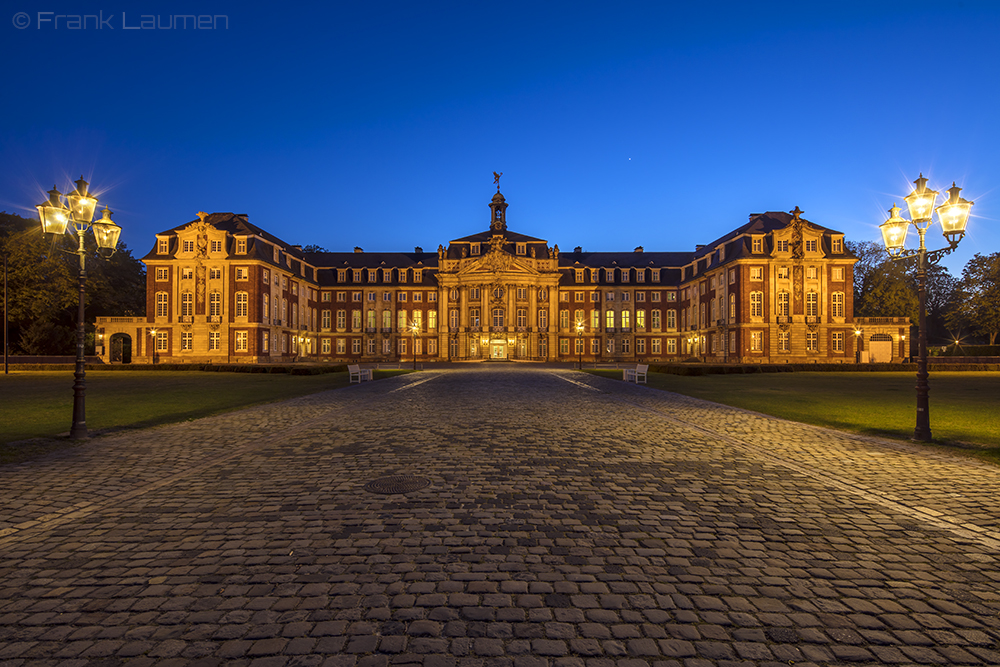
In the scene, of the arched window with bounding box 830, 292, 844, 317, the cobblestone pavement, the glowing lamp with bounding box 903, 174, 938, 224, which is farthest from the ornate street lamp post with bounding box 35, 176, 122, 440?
the arched window with bounding box 830, 292, 844, 317

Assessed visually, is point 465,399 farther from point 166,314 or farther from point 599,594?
point 166,314

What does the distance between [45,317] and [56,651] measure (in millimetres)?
65397

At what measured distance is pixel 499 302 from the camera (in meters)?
68.2

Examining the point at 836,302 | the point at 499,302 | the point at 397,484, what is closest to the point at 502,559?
the point at 397,484

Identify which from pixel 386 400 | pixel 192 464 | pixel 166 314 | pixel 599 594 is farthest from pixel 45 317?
pixel 599 594

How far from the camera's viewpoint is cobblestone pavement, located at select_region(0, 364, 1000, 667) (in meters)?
3.02

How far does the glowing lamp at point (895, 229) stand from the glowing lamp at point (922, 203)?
71 cm

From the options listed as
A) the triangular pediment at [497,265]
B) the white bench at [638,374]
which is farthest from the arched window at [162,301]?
the white bench at [638,374]

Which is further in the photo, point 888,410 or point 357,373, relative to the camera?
point 357,373

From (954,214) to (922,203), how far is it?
591mm

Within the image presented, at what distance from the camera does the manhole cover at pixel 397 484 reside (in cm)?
621

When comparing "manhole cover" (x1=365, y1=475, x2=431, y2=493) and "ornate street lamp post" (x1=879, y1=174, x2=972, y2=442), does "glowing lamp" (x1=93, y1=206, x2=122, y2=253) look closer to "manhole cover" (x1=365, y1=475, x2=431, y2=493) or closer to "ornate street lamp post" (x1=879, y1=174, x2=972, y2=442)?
"manhole cover" (x1=365, y1=475, x2=431, y2=493)

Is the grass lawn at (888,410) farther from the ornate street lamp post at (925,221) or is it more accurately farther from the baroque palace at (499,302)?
the baroque palace at (499,302)

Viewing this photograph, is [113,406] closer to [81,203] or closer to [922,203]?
[81,203]
